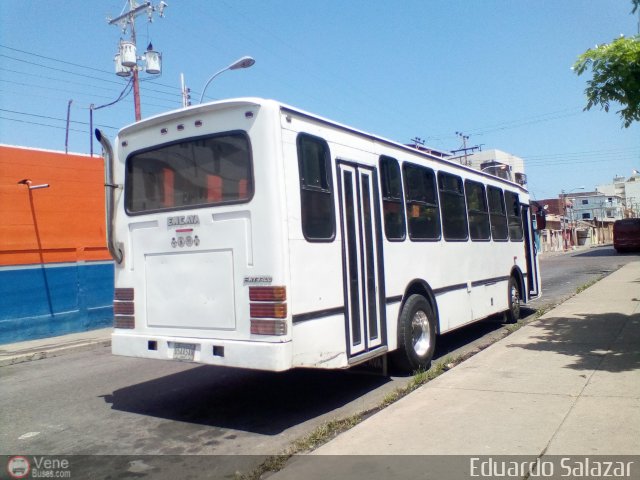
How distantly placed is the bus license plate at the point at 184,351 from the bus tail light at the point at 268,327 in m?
0.80

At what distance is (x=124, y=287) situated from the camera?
6223 millimetres

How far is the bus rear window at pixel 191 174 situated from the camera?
545 cm

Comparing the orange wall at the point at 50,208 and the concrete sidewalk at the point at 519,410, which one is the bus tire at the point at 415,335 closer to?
the concrete sidewalk at the point at 519,410

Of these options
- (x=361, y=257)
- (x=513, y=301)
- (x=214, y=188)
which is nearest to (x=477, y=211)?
(x=513, y=301)

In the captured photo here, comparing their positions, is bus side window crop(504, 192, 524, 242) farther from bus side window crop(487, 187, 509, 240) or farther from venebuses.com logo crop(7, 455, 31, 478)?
venebuses.com logo crop(7, 455, 31, 478)

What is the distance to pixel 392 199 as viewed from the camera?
7059 millimetres

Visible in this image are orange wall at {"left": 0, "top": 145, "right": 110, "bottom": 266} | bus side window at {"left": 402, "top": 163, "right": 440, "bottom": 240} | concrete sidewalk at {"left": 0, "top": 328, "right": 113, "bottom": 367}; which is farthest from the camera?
orange wall at {"left": 0, "top": 145, "right": 110, "bottom": 266}

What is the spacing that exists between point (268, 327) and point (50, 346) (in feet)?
28.1

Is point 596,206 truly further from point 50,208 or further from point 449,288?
point 449,288

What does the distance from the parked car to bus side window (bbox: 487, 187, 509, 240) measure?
124ft

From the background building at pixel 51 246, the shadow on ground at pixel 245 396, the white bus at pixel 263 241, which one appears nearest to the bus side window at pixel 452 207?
the white bus at pixel 263 241

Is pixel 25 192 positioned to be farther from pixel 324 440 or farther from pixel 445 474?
pixel 445 474

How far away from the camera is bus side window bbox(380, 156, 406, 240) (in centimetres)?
689

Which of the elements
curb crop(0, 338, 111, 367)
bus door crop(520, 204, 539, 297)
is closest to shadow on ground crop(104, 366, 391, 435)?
curb crop(0, 338, 111, 367)
